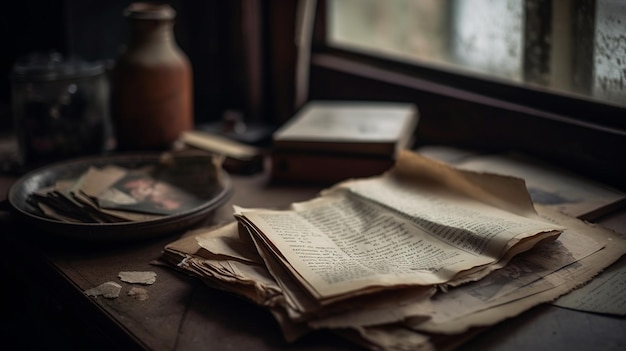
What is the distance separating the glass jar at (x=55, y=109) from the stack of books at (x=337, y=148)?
A: 43 centimetres

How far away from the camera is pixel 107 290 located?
0.93 metres

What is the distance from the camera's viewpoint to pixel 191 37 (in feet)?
6.07

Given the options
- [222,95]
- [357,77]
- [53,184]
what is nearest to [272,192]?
[53,184]

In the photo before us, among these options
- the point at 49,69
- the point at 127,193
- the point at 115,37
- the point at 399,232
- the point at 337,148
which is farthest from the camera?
the point at 115,37

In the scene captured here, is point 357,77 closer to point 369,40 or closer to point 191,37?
point 369,40

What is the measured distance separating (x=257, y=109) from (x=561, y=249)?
1.03 meters

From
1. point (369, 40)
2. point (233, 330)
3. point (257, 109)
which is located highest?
point (369, 40)

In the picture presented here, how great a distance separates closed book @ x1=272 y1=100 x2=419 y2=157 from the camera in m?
1.33

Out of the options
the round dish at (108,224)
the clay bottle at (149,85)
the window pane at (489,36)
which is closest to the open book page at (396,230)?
the round dish at (108,224)

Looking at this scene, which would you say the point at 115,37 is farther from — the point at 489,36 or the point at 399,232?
the point at 399,232

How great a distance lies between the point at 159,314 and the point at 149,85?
72 centimetres

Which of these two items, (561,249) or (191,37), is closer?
(561,249)

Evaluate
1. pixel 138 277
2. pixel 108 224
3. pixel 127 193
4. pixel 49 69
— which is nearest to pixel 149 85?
pixel 49 69

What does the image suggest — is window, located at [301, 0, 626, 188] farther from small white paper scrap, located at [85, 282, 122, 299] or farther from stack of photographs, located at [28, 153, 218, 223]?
small white paper scrap, located at [85, 282, 122, 299]
